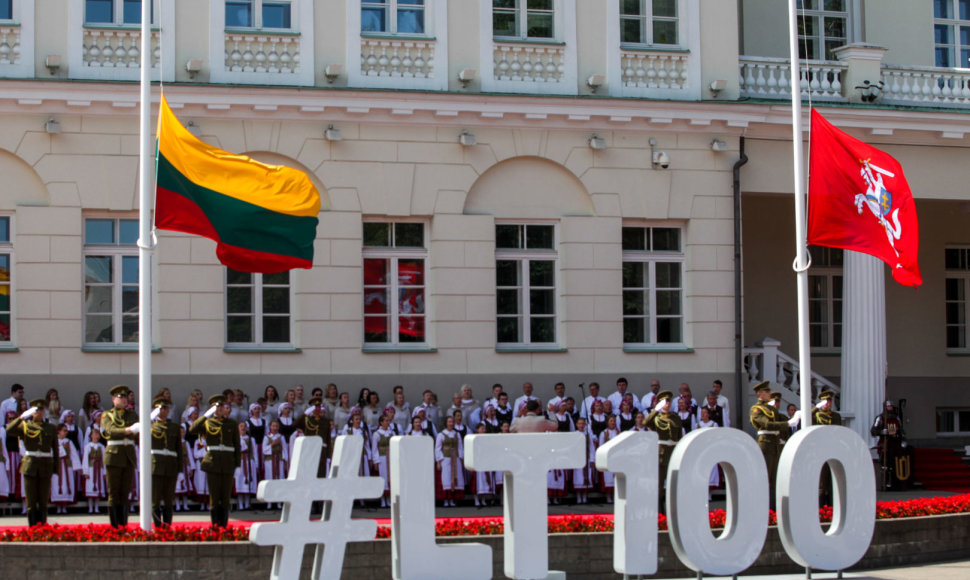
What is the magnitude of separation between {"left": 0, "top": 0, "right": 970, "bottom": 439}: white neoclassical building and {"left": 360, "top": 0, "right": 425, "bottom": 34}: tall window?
5cm

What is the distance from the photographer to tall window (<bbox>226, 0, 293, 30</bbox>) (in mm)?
23125

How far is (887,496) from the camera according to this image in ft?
77.0

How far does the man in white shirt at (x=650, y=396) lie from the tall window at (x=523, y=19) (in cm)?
646

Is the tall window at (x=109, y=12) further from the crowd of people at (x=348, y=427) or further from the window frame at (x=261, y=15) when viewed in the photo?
the crowd of people at (x=348, y=427)

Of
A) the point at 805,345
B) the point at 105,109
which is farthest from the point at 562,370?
the point at 105,109

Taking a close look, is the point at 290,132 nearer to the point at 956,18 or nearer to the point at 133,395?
the point at 133,395

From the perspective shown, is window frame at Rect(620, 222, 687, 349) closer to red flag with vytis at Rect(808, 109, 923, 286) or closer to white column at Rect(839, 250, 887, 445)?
white column at Rect(839, 250, 887, 445)

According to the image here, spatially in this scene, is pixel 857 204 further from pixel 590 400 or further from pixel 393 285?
pixel 393 285

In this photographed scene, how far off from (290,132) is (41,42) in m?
4.23

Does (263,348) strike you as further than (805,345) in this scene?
Yes

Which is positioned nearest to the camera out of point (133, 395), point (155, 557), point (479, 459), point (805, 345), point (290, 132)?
point (479, 459)

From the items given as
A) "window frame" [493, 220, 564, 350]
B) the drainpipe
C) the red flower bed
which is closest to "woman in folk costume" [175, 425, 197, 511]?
the red flower bed

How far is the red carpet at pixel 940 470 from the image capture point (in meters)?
25.5

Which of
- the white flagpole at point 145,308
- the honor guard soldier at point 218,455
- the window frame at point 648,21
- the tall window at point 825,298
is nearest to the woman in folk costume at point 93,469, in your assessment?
the honor guard soldier at point 218,455
